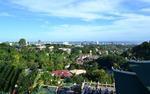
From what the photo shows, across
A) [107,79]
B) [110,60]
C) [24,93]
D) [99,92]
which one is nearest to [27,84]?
[24,93]

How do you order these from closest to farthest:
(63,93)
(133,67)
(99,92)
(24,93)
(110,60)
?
(133,67), (24,93), (99,92), (63,93), (110,60)

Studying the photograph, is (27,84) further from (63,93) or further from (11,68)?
(63,93)

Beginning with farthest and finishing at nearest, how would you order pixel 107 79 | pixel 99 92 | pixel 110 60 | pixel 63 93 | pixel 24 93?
pixel 110 60, pixel 107 79, pixel 63 93, pixel 99 92, pixel 24 93

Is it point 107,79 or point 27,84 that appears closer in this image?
point 27,84

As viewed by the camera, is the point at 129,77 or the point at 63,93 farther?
the point at 63,93

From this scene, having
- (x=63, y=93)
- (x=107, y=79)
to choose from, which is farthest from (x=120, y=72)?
(x=107, y=79)

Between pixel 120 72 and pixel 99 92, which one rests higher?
pixel 120 72

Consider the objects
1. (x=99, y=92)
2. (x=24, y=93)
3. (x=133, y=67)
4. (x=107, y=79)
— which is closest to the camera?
(x=133, y=67)

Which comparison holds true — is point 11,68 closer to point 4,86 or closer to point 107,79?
point 4,86

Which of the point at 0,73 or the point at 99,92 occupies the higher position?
the point at 0,73
